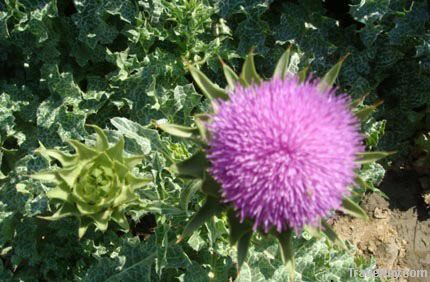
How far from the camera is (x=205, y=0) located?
142 inches

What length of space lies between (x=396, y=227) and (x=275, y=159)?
2.50 metres

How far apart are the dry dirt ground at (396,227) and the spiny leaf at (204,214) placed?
2115mm

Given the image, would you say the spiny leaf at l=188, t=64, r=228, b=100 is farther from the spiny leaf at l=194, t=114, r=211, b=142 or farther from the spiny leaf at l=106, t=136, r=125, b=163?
the spiny leaf at l=106, t=136, r=125, b=163

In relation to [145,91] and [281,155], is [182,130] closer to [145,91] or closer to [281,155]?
[281,155]

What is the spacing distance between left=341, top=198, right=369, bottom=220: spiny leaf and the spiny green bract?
968mm

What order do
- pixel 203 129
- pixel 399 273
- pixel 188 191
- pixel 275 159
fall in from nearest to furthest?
pixel 275 159, pixel 203 129, pixel 188 191, pixel 399 273

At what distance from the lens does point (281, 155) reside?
87.9 inches

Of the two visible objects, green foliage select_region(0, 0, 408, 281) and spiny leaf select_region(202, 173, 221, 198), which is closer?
spiny leaf select_region(202, 173, 221, 198)

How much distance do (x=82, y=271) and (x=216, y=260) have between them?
38.4 inches

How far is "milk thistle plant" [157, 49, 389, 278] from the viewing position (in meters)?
2.22

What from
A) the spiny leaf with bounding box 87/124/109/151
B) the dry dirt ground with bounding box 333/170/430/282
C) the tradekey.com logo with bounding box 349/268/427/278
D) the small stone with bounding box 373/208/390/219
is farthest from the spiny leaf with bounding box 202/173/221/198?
the small stone with bounding box 373/208/390/219

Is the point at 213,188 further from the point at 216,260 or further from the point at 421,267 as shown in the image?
the point at 421,267

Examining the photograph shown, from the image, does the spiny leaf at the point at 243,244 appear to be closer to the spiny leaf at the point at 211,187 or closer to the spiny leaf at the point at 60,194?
the spiny leaf at the point at 211,187

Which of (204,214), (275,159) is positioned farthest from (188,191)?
(275,159)
